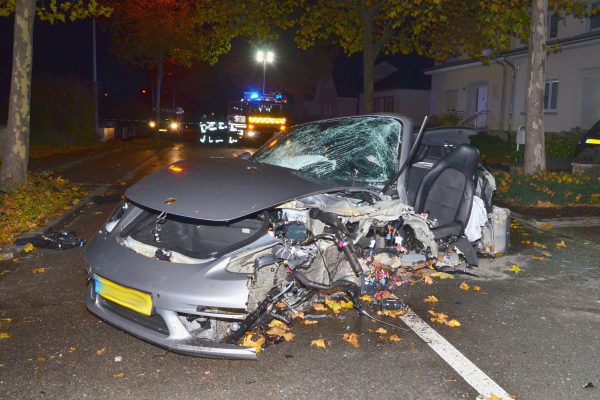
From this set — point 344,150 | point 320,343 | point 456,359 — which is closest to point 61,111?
point 344,150

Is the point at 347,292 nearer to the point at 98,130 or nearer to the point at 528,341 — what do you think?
the point at 528,341

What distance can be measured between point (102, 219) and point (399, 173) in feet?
17.5

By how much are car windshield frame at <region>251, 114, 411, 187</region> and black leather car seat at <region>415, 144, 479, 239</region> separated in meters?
0.57

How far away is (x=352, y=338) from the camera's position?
441 centimetres

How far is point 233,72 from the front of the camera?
56719 mm

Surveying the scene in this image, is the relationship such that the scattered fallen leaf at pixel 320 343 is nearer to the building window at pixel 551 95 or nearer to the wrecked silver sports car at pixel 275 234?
the wrecked silver sports car at pixel 275 234

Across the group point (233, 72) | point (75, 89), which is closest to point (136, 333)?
point (75, 89)

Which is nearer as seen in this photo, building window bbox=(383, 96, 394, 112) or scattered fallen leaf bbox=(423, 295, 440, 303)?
scattered fallen leaf bbox=(423, 295, 440, 303)

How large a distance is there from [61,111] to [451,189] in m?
18.9

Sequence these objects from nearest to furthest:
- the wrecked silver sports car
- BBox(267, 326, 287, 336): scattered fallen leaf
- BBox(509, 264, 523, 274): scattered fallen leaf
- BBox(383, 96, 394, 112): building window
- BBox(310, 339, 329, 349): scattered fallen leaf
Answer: the wrecked silver sports car
BBox(310, 339, 329, 349): scattered fallen leaf
BBox(267, 326, 287, 336): scattered fallen leaf
BBox(509, 264, 523, 274): scattered fallen leaf
BBox(383, 96, 394, 112): building window

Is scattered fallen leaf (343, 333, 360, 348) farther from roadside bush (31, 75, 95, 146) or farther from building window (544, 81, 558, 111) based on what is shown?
building window (544, 81, 558, 111)

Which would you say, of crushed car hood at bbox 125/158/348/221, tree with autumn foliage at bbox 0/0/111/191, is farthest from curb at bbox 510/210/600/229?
tree with autumn foliage at bbox 0/0/111/191

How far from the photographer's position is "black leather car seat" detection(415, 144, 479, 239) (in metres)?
5.68

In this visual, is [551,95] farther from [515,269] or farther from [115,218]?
[115,218]
